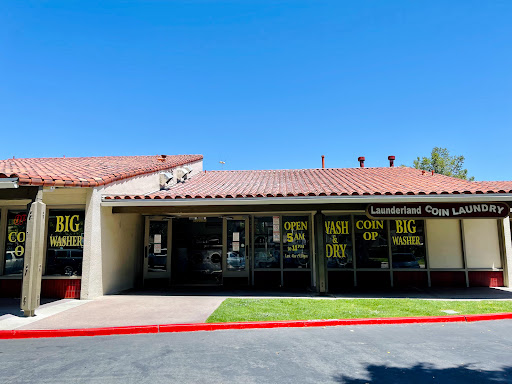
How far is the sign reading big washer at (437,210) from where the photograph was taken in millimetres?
9266

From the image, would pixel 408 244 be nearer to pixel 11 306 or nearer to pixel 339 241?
pixel 339 241

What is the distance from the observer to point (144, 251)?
469 inches

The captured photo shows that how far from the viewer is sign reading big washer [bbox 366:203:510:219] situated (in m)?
9.27

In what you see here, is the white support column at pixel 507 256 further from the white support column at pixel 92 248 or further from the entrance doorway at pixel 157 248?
the white support column at pixel 92 248

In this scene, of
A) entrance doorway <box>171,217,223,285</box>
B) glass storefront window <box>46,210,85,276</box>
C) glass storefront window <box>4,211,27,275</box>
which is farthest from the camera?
entrance doorway <box>171,217,223,285</box>

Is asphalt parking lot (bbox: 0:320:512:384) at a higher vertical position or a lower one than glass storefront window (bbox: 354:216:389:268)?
lower

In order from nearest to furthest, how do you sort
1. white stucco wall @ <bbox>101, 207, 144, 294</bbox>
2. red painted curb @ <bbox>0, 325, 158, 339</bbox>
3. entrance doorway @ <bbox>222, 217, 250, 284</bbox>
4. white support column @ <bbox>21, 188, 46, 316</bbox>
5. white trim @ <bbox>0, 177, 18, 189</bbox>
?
red painted curb @ <bbox>0, 325, 158, 339</bbox> → white trim @ <bbox>0, 177, 18, 189</bbox> → white support column @ <bbox>21, 188, 46, 316</bbox> → white stucco wall @ <bbox>101, 207, 144, 294</bbox> → entrance doorway @ <bbox>222, 217, 250, 284</bbox>

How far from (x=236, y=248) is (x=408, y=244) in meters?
5.79

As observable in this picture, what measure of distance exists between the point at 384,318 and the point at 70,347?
5.68 metres

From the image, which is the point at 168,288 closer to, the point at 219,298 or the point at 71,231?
the point at 219,298

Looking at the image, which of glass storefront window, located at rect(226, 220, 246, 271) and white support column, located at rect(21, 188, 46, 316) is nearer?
white support column, located at rect(21, 188, 46, 316)

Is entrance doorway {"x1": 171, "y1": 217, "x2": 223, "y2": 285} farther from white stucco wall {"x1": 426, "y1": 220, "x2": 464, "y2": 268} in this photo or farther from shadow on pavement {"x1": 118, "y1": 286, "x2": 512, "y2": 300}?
white stucco wall {"x1": 426, "y1": 220, "x2": 464, "y2": 268}

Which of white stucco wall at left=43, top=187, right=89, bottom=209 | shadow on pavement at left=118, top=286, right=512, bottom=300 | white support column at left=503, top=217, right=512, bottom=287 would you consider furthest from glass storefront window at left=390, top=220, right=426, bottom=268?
white stucco wall at left=43, top=187, right=89, bottom=209

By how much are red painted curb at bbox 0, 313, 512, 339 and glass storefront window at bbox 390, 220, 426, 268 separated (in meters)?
4.45
